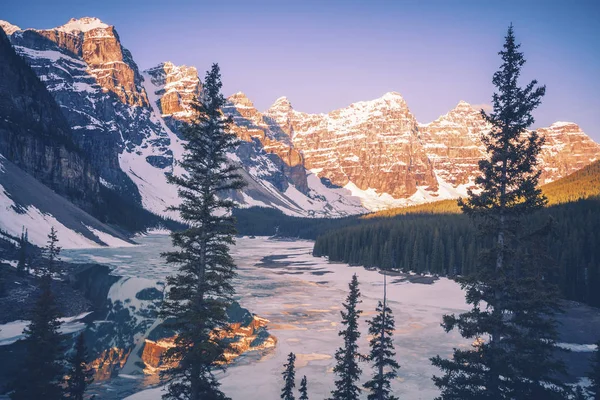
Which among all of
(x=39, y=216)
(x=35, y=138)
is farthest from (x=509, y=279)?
(x=35, y=138)

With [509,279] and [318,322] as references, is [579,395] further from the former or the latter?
[318,322]

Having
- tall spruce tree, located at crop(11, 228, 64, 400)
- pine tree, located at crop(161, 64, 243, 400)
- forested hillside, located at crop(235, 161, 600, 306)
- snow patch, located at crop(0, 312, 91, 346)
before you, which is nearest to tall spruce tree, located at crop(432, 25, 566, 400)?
pine tree, located at crop(161, 64, 243, 400)

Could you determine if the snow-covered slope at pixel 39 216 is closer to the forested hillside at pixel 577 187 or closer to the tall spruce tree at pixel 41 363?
the tall spruce tree at pixel 41 363

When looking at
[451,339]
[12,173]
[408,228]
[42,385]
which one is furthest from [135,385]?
[12,173]

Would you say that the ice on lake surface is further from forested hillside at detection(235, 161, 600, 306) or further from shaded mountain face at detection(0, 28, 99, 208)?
shaded mountain face at detection(0, 28, 99, 208)

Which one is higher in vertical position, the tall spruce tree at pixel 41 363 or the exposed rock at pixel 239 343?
the tall spruce tree at pixel 41 363

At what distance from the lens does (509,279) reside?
12414 millimetres

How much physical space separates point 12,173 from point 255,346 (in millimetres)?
98273

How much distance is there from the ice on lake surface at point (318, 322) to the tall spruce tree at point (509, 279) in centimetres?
1244

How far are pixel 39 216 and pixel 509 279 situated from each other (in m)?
105

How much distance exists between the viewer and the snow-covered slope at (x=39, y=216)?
8244 cm

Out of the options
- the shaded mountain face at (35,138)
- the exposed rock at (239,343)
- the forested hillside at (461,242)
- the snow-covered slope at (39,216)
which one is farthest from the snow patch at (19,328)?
the shaded mountain face at (35,138)

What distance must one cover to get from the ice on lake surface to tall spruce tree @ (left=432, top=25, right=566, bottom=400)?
12.4 m

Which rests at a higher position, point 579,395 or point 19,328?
point 579,395
